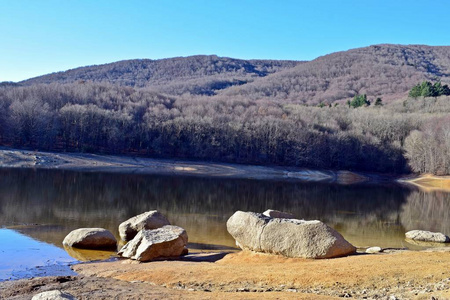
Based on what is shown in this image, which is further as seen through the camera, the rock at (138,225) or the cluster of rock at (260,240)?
the rock at (138,225)

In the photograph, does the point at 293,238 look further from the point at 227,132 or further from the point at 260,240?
the point at 227,132

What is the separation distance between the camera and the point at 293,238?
55.2 ft

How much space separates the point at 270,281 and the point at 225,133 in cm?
8293

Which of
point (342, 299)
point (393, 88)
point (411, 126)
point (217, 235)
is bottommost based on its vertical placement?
point (217, 235)

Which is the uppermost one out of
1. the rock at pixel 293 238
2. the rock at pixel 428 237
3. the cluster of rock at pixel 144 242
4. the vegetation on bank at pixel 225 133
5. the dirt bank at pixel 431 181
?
the vegetation on bank at pixel 225 133

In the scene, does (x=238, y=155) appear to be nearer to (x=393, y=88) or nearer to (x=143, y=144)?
(x=143, y=144)

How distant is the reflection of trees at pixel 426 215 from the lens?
3206 centimetres

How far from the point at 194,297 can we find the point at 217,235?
13.2 meters

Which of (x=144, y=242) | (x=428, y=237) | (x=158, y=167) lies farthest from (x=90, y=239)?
(x=158, y=167)

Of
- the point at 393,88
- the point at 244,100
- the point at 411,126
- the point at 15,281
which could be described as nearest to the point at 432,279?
the point at 15,281

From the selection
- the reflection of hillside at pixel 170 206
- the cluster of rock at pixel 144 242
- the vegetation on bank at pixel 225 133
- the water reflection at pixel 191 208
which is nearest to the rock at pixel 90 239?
the cluster of rock at pixel 144 242

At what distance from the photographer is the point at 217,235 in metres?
24.4

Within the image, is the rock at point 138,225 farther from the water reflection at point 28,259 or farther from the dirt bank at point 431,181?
the dirt bank at point 431,181

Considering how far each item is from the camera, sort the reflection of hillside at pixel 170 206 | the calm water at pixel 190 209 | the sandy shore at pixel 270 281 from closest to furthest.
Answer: the sandy shore at pixel 270 281 → the calm water at pixel 190 209 → the reflection of hillside at pixel 170 206
